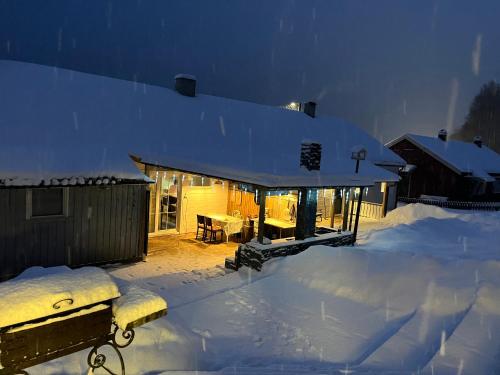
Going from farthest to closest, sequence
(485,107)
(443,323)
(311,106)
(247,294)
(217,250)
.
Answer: (485,107)
(311,106)
(217,250)
(247,294)
(443,323)

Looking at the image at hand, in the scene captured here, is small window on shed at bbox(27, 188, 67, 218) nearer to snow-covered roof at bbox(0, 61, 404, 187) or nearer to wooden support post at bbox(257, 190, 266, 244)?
snow-covered roof at bbox(0, 61, 404, 187)

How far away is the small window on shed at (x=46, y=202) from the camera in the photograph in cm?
842

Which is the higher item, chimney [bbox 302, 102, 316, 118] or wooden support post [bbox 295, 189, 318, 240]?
chimney [bbox 302, 102, 316, 118]

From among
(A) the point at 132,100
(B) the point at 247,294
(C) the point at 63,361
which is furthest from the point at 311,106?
(C) the point at 63,361

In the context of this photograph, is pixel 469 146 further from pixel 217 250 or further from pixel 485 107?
pixel 485 107

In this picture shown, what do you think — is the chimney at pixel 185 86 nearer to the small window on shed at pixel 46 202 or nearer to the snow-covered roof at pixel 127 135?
the snow-covered roof at pixel 127 135

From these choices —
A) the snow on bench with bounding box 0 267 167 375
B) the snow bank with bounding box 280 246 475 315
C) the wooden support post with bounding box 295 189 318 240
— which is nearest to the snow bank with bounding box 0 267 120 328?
the snow on bench with bounding box 0 267 167 375

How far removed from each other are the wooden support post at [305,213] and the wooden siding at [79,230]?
14.8 feet

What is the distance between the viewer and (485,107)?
65438mm

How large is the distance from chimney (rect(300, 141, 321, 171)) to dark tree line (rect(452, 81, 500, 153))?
63.3 meters

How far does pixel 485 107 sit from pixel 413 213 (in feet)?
196

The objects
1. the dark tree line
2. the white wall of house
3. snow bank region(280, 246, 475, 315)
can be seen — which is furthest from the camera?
the dark tree line

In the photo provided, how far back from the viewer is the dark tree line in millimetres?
62188

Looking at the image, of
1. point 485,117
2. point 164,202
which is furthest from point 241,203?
point 485,117
